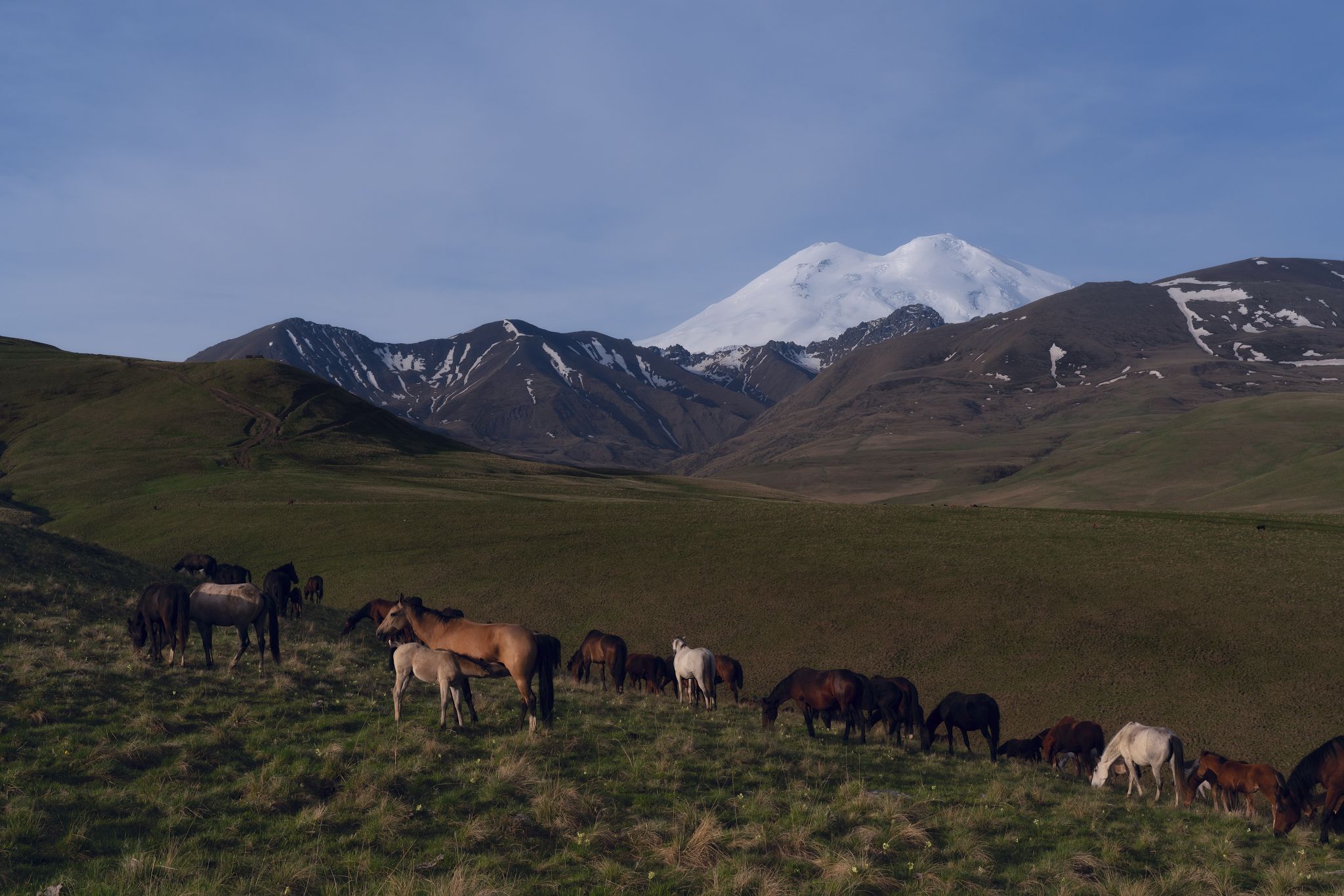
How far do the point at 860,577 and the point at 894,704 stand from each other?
22.5m

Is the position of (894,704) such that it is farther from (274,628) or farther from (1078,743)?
(274,628)

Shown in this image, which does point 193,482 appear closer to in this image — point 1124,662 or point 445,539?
point 445,539

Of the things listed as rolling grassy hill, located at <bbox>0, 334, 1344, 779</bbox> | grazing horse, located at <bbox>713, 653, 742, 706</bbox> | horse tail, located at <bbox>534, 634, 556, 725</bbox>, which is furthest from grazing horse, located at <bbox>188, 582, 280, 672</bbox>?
rolling grassy hill, located at <bbox>0, 334, 1344, 779</bbox>

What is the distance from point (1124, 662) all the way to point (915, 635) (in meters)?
8.70

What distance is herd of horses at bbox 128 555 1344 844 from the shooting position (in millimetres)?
18484

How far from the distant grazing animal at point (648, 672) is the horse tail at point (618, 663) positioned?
0.38m

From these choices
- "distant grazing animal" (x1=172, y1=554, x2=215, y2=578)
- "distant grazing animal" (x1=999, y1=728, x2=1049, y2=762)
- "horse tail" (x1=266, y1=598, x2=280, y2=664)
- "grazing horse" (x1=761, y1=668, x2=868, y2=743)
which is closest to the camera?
"horse tail" (x1=266, y1=598, x2=280, y2=664)

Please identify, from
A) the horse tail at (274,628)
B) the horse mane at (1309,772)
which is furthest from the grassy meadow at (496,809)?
the horse tail at (274,628)

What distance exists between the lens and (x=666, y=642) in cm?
4019

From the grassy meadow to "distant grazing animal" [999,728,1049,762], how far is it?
17.1 ft

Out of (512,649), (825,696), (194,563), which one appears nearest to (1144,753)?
(825,696)

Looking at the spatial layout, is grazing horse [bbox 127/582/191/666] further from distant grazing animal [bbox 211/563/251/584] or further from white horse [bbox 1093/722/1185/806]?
white horse [bbox 1093/722/1185/806]

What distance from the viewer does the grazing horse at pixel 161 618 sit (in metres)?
21.3

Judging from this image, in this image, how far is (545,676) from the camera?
742 inches
